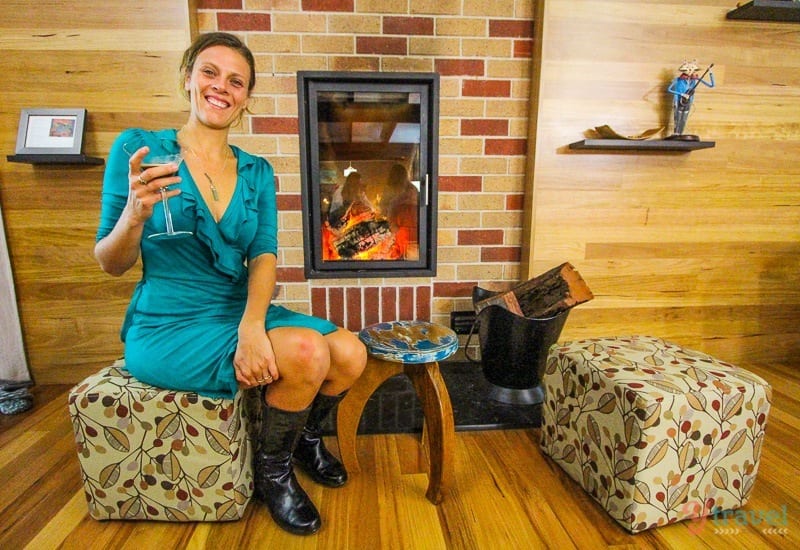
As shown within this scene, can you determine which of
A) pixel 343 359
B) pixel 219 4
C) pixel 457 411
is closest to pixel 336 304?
pixel 457 411

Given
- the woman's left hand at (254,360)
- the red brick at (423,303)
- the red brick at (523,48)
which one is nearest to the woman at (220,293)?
the woman's left hand at (254,360)

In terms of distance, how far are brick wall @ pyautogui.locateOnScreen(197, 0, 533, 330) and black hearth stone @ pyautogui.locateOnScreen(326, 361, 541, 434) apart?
0.34m

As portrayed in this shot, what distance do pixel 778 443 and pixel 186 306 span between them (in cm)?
189

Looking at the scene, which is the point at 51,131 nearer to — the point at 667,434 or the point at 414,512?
the point at 414,512

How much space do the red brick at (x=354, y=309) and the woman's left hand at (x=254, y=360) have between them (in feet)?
2.91

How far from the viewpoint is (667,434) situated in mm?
996

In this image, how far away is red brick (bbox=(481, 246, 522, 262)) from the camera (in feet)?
6.32

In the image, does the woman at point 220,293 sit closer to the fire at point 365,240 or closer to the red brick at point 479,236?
the fire at point 365,240

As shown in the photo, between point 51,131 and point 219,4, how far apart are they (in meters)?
0.81

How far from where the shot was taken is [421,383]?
113cm

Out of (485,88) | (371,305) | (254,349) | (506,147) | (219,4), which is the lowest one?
(371,305)

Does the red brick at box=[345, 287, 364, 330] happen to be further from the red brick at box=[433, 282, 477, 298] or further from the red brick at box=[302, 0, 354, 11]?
the red brick at box=[302, 0, 354, 11]

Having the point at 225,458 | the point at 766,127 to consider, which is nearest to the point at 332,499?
the point at 225,458

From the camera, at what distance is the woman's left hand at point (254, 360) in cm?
97
